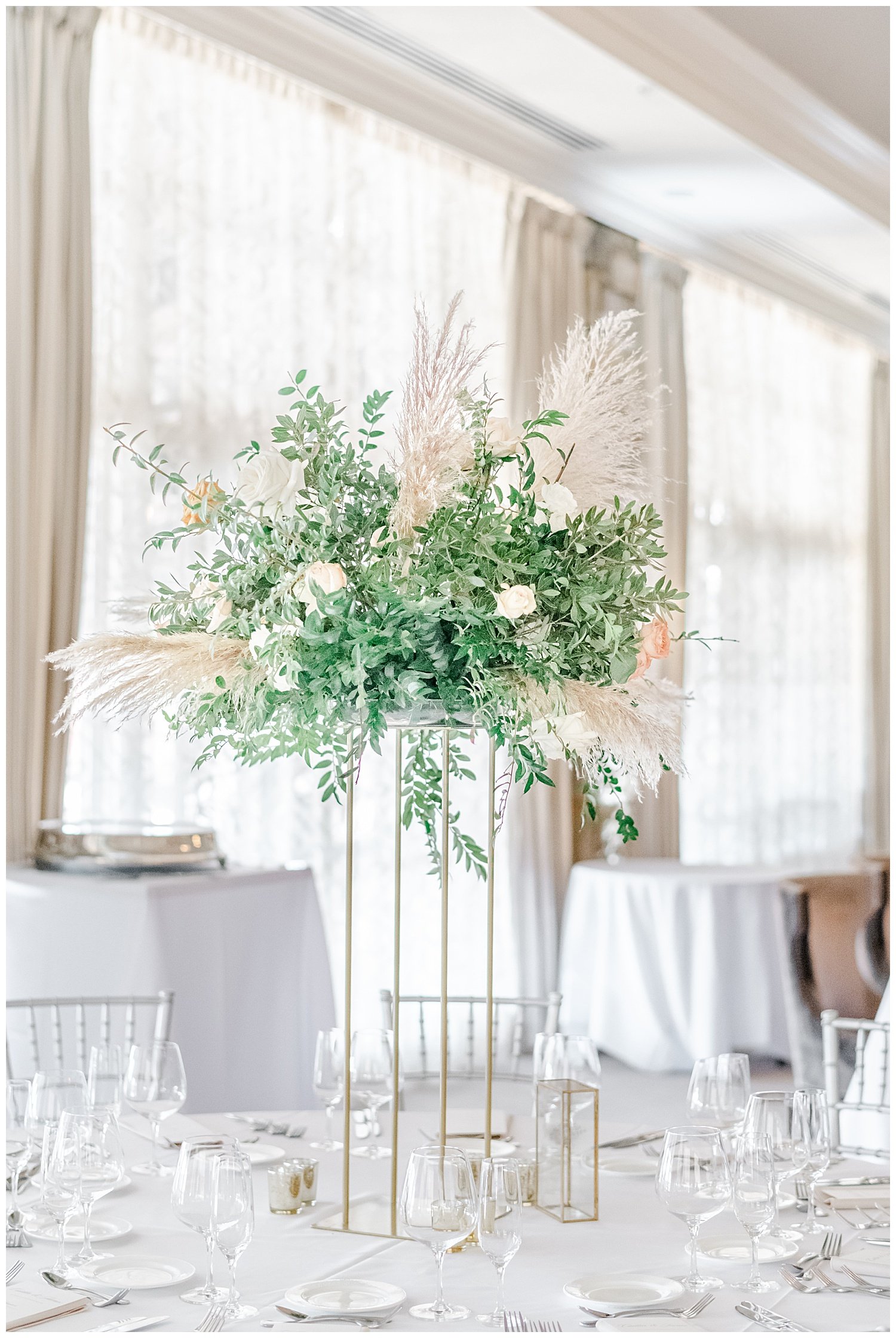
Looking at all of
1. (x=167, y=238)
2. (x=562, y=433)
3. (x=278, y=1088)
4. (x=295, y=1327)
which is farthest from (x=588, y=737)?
(x=167, y=238)

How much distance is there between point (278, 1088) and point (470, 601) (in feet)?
8.57

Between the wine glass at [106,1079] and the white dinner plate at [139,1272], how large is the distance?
0.87 feet

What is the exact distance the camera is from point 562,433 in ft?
5.40

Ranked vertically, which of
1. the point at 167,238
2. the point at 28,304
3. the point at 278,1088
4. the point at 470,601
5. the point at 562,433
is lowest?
the point at 278,1088

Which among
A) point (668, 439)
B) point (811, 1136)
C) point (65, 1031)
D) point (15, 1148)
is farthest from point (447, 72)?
point (811, 1136)

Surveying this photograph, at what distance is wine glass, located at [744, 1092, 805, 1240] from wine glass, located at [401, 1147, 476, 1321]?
39 cm

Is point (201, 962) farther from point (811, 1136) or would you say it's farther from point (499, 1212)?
point (499, 1212)

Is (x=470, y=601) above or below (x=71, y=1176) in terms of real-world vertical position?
above

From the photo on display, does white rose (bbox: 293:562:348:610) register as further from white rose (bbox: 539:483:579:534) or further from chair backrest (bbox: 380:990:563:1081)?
chair backrest (bbox: 380:990:563:1081)

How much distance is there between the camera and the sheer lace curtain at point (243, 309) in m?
4.60

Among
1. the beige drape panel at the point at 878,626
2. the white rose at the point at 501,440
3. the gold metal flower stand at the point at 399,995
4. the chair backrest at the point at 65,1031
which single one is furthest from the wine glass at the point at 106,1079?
the beige drape panel at the point at 878,626

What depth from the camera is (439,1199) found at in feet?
4.66

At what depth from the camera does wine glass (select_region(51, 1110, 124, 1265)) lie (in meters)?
1.58

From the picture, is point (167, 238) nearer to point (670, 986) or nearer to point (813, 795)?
point (670, 986)
